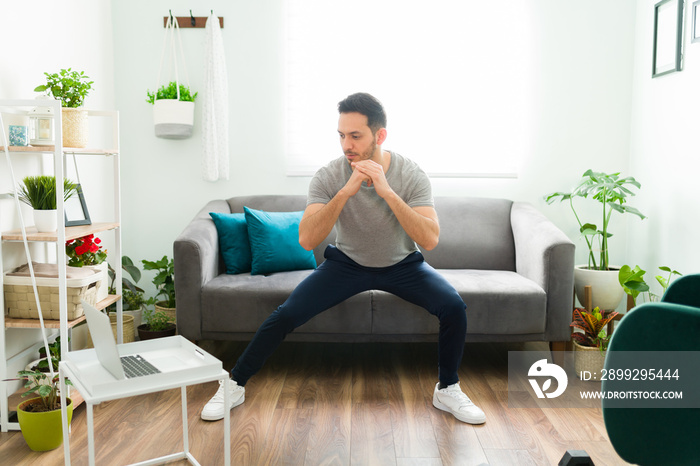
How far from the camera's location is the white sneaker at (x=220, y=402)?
2170mm

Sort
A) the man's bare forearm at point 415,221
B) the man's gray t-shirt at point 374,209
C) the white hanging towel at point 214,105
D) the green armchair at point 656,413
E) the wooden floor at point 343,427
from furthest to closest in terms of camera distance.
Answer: the white hanging towel at point 214,105 → the man's gray t-shirt at point 374,209 → the man's bare forearm at point 415,221 → the wooden floor at point 343,427 → the green armchair at point 656,413

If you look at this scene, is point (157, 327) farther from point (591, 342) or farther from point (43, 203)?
point (591, 342)

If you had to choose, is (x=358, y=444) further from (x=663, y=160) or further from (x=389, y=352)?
(x=663, y=160)

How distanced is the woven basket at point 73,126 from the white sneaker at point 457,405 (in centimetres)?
180

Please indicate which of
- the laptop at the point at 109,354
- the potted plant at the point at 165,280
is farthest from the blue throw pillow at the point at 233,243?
the laptop at the point at 109,354

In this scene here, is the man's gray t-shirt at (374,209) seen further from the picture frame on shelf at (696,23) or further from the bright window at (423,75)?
the picture frame on shelf at (696,23)

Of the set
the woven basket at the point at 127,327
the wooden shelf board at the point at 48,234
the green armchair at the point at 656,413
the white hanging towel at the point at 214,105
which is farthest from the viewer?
the white hanging towel at the point at 214,105

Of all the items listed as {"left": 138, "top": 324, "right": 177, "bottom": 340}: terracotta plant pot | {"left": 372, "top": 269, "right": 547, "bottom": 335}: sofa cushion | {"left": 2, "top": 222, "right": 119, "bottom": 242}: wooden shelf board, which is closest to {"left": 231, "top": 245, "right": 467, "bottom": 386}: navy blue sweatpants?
{"left": 372, "top": 269, "right": 547, "bottom": 335}: sofa cushion

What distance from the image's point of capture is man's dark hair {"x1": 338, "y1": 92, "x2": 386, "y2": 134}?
7.48 feet

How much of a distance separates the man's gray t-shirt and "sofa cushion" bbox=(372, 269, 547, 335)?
26 cm

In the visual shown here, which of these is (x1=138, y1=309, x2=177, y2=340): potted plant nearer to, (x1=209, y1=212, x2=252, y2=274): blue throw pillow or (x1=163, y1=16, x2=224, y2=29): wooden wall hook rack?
(x1=209, y1=212, x2=252, y2=274): blue throw pillow

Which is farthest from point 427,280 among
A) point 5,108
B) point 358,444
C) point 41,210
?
point 5,108

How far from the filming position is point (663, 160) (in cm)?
306

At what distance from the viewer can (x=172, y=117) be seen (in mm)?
3295
